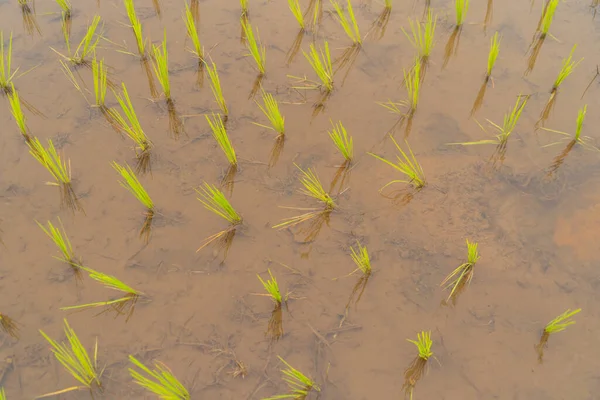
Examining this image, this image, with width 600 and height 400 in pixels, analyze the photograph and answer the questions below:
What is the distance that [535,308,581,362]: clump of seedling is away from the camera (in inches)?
77.7

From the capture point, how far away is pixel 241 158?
8.73 ft

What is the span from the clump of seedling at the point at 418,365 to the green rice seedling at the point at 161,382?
935 mm

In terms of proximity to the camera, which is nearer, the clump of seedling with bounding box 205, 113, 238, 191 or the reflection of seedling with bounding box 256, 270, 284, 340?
the reflection of seedling with bounding box 256, 270, 284, 340

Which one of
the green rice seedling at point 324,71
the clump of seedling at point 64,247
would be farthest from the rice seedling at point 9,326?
the green rice seedling at point 324,71

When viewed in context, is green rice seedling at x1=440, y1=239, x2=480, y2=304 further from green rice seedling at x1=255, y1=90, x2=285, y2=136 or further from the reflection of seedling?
green rice seedling at x1=255, y1=90, x2=285, y2=136

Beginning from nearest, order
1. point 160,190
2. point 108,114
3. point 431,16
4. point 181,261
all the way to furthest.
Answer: point 181,261
point 160,190
point 108,114
point 431,16

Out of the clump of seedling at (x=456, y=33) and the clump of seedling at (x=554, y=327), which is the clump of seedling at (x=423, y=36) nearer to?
the clump of seedling at (x=456, y=33)

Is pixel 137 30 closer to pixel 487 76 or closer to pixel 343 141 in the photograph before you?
pixel 343 141

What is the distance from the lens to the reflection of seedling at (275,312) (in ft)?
6.75

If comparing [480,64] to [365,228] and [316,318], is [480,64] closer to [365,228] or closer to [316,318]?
[365,228]

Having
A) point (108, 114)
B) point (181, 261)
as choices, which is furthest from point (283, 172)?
point (108, 114)

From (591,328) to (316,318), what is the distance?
1.24 metres

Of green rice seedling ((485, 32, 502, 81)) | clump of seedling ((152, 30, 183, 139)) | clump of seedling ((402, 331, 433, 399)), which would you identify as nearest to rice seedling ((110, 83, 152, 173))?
clump of seedling ((152, 30, 183, 139))

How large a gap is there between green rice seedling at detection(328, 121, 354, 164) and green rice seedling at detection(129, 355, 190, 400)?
1412mm
